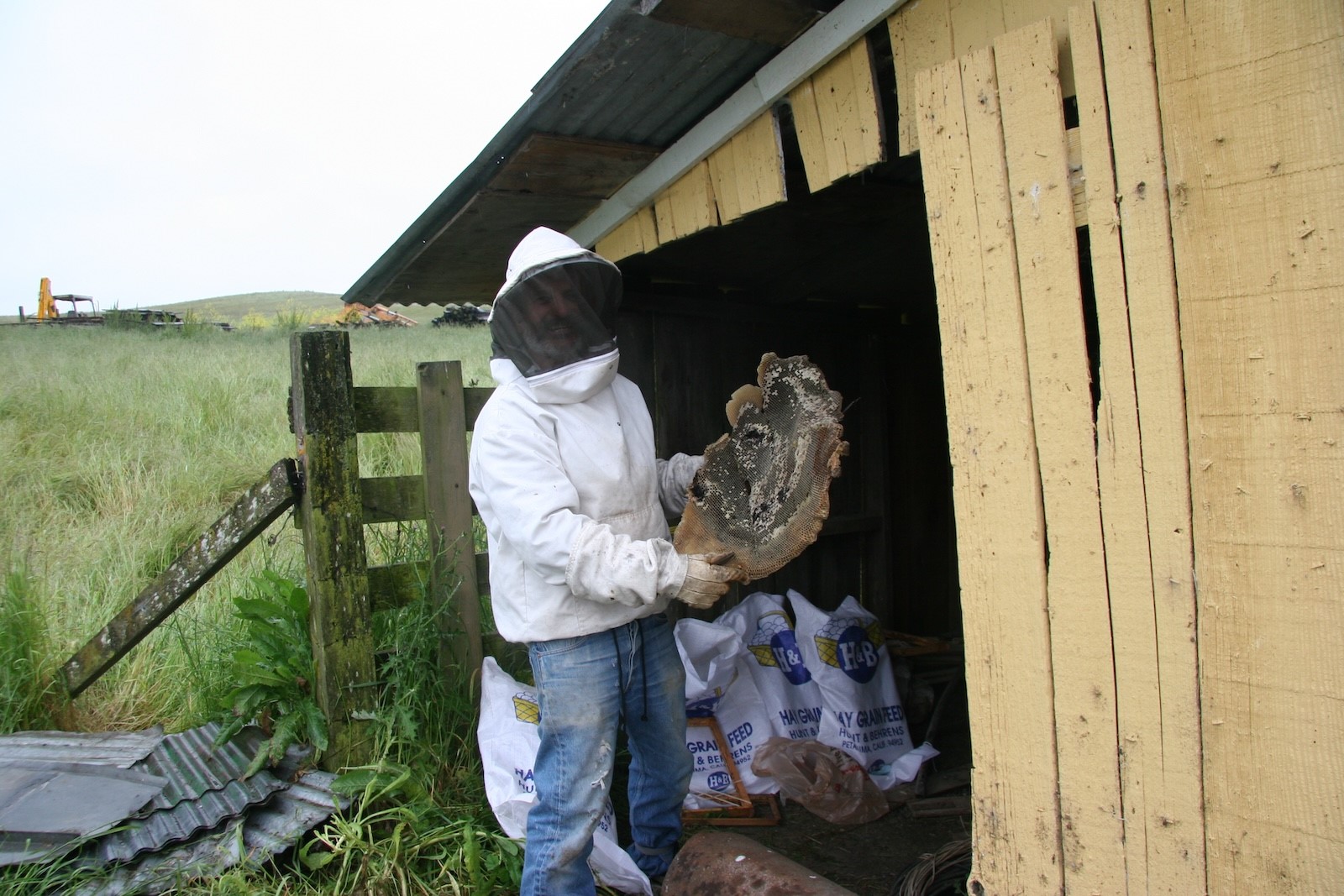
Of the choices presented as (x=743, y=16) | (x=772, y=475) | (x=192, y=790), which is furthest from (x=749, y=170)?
(x=192, y=790)

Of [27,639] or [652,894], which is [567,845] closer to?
[652,894]

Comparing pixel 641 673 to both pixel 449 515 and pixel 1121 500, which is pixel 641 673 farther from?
pixel 1121 500

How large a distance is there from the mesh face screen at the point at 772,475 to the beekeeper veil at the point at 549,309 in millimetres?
546

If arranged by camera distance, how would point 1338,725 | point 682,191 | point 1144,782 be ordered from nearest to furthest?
point 1338,725 < point 1144,782 < point 682,191

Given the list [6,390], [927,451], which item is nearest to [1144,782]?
[927,451]

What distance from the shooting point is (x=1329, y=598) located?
1.39 metres

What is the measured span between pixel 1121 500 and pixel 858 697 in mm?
2607

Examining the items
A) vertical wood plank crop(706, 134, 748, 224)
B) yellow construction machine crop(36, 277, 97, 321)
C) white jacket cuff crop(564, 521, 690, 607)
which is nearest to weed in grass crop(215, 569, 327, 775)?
white jacket cuff crop(564, 521, 690, 607)

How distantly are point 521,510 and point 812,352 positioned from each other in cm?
312

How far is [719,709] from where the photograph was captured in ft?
12.7

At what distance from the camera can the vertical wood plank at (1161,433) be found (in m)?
1.54

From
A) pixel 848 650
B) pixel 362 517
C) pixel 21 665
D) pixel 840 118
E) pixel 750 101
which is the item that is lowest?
pixel 848 650

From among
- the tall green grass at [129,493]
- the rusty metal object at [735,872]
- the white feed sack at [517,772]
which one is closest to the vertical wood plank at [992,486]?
the rusty metal object at [735,872]

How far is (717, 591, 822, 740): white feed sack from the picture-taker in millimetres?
3975
